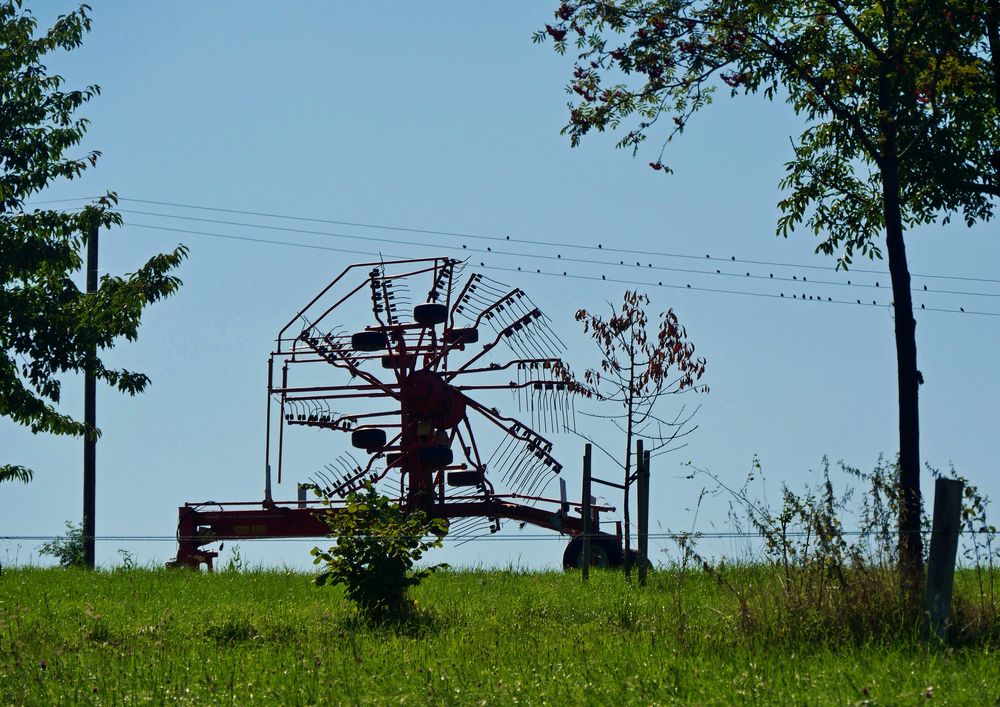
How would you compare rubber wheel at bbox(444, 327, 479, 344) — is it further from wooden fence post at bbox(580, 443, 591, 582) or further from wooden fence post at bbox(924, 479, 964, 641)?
wooden fence post at bbox(924, 479, 964, 641)

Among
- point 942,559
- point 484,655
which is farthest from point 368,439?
point 942,559

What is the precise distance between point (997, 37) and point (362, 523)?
9.32m

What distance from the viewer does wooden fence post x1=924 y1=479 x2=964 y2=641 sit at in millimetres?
11391

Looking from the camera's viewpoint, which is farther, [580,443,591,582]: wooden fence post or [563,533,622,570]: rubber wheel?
[563,533,622,570]: rubber wheel

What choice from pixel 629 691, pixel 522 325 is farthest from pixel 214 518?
pixel 629 691

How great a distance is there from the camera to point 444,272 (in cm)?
2602

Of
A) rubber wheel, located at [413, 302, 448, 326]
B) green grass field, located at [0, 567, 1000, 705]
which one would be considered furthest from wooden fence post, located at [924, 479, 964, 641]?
rubber wheel, located at [413, 302, 448, 326]

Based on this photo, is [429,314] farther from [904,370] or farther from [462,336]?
[904,370]

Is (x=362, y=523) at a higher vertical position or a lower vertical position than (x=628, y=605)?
higher

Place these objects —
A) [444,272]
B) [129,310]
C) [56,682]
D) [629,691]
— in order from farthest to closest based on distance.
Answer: [444,272]
[129,310]
[56,682]
[629,691]

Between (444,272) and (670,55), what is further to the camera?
(444,272)

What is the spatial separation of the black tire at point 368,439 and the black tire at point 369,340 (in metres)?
1.67

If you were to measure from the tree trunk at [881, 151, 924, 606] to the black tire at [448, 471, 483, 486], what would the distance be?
11.9 metres

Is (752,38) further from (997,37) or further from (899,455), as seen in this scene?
(899,455)
